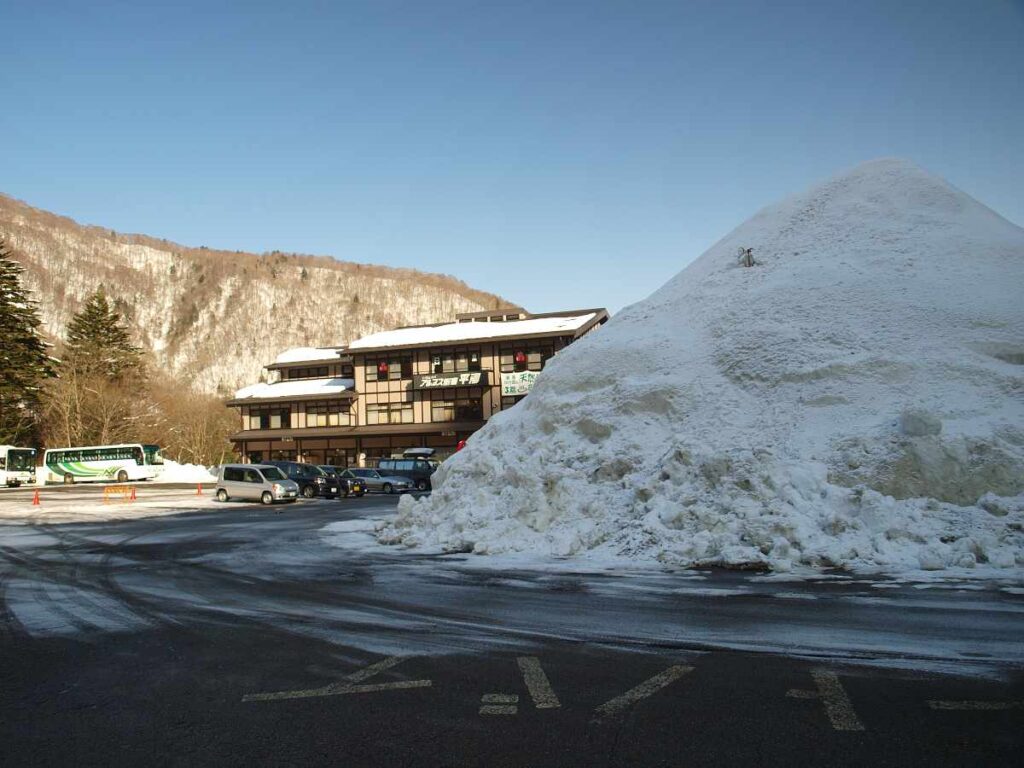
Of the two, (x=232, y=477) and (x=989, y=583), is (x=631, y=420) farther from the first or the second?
(x=232, y=477)

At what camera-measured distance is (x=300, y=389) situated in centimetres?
6084

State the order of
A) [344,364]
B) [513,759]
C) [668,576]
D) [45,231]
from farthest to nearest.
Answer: [45,231] < [344,364] < [668,576] < [513,759]

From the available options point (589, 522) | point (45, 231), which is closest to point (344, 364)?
point (589, 522)

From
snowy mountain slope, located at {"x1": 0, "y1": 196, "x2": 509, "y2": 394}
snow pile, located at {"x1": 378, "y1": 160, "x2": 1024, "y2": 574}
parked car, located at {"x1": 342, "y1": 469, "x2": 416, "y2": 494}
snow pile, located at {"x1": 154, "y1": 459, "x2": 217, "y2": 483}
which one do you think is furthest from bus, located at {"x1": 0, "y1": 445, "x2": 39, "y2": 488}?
snowy mountain slope, located at {"x1": 0, "y1": 196, "x2": 509, "y2": 394}

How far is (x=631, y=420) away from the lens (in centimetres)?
1534

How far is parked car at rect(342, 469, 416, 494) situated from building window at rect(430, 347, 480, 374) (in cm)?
1758

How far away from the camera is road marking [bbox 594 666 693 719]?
14.8 ft

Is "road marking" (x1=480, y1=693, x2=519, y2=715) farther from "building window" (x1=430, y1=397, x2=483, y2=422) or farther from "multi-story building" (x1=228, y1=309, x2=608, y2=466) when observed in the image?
"building window" (x1=430, y1=397, x2=483, y2=422)

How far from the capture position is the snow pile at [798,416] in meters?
11.0

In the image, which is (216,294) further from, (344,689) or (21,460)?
(344,689)

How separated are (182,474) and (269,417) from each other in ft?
28.5

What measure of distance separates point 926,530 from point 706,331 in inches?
295

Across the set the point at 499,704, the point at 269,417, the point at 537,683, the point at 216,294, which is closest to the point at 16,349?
the point at 269,417

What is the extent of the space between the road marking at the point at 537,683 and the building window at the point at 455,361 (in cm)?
4957
